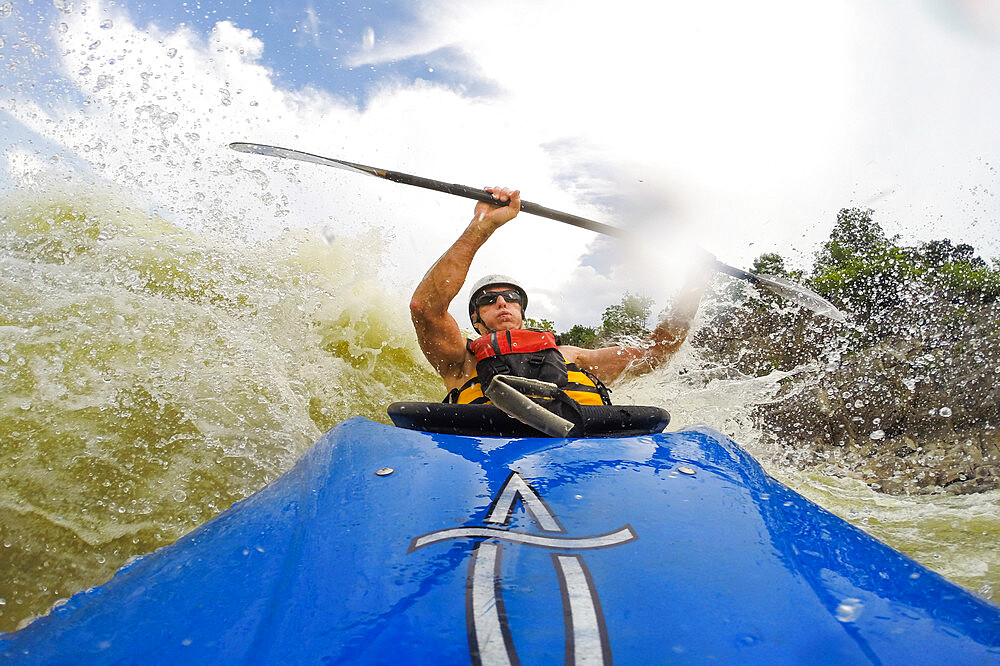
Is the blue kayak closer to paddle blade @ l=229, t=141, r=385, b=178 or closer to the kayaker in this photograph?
the kayaker

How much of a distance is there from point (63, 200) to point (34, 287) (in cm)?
130

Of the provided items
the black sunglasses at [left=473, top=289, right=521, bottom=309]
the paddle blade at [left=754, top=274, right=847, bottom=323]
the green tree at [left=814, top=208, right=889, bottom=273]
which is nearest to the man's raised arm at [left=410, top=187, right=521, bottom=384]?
the black sunglasses at [left=473, top=289, right=521, bottom=309]

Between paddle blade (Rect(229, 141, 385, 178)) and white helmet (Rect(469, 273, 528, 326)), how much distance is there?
0.91m

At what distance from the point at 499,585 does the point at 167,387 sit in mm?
2915

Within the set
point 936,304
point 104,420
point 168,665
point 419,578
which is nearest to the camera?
point 168,665

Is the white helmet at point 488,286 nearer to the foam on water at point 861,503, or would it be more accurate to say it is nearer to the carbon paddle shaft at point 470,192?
the carbon paddle shaft at point 470,192

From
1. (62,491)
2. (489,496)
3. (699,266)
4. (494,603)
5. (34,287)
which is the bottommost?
(62,491)

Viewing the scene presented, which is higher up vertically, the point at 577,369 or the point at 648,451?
the point at 577,369

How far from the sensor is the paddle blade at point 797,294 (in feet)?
14.0

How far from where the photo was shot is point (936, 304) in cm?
865

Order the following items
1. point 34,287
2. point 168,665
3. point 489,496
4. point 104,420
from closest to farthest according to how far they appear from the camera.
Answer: point 168,665 < point 489,496 < point 104,420 < point 34,287

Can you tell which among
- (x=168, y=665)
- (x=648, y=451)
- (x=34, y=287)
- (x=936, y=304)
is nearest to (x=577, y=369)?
(x=648, y=451)

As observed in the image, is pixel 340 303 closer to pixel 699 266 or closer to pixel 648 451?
pixel 699 266

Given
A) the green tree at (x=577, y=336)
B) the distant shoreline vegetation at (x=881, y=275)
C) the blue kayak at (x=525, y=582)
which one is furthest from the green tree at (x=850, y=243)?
the blue kayak at (x=525, y=582)
